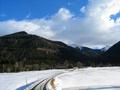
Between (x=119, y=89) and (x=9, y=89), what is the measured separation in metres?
15.4

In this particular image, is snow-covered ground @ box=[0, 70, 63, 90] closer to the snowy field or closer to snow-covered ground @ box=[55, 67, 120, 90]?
the snowy field

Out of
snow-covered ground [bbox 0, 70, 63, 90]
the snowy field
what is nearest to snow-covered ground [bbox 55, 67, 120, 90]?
the snowy field

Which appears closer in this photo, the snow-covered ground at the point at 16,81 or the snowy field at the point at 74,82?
the snow-covered ground at the point at 16,81

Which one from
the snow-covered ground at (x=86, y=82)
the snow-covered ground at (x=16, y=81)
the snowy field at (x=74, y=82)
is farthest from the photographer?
the snow-covered ground at (x=86, y=82)

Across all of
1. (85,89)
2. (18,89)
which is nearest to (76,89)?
(85,89)

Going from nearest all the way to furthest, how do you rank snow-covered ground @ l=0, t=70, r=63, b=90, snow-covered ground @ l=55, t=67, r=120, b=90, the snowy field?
1. snow-covered ground @ l=0, t=70, r=63, b=90
2. the snowy field
3. snow-covered ground @ l=55, t=67, r=120, b=90

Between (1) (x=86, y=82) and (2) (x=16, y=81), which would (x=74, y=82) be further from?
(2) (x=16, y=81)

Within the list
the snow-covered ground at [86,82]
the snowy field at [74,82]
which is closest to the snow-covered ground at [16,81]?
the snowy field at [74,82]

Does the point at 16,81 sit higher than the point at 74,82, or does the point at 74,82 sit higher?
the point at 16,81

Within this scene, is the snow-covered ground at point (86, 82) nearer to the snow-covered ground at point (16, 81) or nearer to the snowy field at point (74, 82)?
the snowy field at point (74, 82)

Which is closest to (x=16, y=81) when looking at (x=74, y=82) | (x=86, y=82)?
(x=74, y=82)

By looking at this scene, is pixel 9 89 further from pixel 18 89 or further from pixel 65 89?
pixel 65 89

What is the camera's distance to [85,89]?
4544 centimetres

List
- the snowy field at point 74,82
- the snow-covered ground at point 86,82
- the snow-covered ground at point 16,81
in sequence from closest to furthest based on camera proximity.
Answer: the snow-covered ground at point 16,81 < the snowy field at point 74,82 < the snow-covered ground at point 86,82
